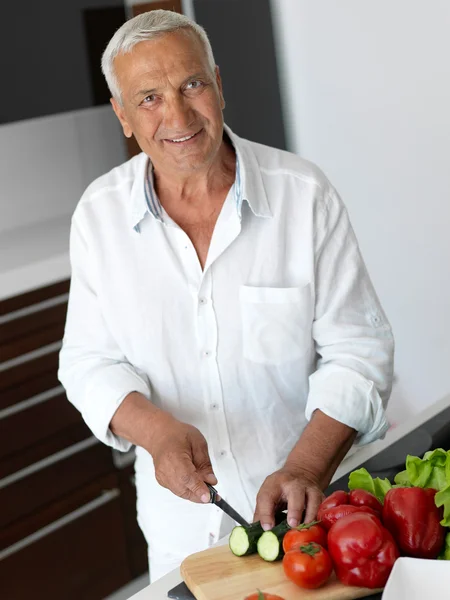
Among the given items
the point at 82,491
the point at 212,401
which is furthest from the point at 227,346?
the point at 82,491

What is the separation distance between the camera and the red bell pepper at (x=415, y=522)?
104 cm

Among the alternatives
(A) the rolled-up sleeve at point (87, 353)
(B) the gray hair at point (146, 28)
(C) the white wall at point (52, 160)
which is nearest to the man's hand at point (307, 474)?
(A) the rolled-up sleeve at point (87, 353)

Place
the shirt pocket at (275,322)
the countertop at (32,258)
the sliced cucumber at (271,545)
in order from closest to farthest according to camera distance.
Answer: the sliced cucumber at (271,545), the shirt pocket at (275,322), the countertop at (32,258)

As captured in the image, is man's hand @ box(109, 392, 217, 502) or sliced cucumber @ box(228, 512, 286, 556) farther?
man's hand @ box(109, 392, 217, 502)

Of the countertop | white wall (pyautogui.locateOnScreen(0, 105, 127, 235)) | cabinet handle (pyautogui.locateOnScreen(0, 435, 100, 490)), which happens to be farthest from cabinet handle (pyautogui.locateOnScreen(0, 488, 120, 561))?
white wall (pyautogui.locateOnScreen(0, 105, 127, 235))

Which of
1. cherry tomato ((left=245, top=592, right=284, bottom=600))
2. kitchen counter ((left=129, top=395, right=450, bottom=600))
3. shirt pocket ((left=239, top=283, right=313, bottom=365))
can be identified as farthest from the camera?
shirt pocket ((left=239, top=283, right=313, bottom=365))

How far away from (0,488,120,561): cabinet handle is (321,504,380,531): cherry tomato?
1621 mm

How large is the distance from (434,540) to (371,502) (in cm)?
9

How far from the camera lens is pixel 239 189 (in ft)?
5.14

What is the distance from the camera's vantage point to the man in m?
1.46

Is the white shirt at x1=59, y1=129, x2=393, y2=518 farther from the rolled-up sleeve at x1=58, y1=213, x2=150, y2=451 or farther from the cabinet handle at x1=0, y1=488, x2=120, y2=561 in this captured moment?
the cabinet handle at x1=0, y1=488, x2=120, y2=561

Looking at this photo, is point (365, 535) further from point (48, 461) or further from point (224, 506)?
point (48, 461)

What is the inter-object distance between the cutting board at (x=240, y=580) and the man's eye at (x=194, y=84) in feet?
2.39

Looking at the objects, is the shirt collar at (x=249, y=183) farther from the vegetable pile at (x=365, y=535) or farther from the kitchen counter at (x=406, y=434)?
the vegetable pile at (x=365, y=535)
